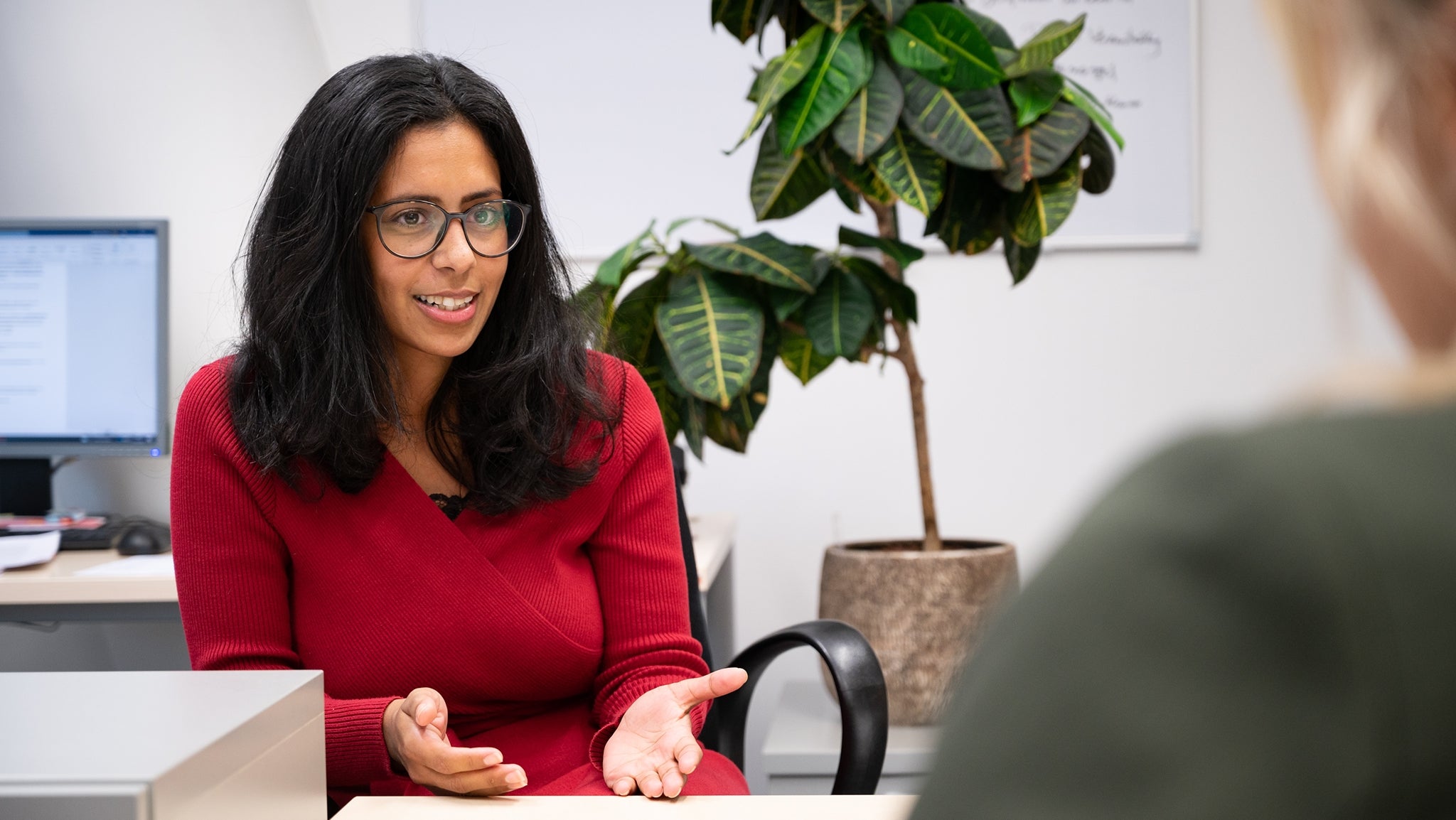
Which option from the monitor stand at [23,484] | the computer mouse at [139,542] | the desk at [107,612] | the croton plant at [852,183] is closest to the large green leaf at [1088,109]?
the croton plant at [852,183]

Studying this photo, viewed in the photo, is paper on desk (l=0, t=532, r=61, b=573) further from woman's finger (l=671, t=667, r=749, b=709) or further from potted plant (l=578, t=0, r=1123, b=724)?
woman's finger (l=671, t=667, r=749, b=709)

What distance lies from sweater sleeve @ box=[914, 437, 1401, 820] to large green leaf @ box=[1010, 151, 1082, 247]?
5.70 ft

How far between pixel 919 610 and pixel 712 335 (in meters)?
0.54

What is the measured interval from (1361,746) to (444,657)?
44.4 inches

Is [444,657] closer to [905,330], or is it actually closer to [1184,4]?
[905,330]

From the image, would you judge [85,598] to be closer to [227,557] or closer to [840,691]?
[227,557]

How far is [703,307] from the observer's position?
1900 mm

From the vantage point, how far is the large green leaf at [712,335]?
1.83 m

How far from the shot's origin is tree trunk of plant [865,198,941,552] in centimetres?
206

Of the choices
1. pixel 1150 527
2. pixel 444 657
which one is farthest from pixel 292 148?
pixel 1150 527

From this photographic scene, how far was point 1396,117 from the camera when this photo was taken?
0.87 feet

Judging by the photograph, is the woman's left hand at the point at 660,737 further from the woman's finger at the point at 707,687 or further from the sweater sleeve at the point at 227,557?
the sweater sleeve at the point at 227,557

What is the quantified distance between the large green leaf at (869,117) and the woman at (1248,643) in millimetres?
1602

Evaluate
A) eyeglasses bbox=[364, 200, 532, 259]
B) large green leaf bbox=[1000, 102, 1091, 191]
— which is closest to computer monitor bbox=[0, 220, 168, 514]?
eyeglasses bbox=[364, 200, 532, 259]
